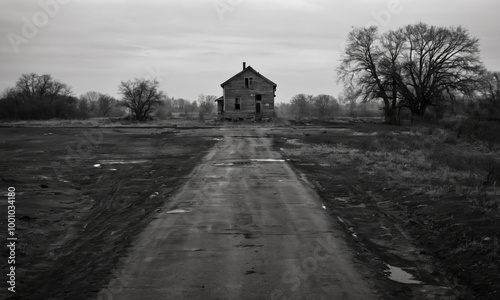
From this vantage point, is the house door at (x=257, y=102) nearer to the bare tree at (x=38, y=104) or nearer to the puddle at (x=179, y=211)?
the bare tree at (x=38, y=104)

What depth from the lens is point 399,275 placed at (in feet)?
24.7

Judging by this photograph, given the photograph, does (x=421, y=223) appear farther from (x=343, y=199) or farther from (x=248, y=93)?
(x=248, y=93)

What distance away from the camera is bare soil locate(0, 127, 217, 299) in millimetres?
7578

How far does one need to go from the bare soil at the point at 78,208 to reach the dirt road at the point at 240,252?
544mm

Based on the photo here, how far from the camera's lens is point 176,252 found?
8.45 metres

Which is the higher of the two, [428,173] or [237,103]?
[237,103]

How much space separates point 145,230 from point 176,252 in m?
1.92

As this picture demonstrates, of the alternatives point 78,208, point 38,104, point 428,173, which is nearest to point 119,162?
point 78,208

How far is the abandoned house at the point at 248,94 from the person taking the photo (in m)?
71.8

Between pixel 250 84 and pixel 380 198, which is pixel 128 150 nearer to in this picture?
pixel 380 198

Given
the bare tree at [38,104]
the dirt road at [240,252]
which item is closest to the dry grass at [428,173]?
the dirt road at [240,252]

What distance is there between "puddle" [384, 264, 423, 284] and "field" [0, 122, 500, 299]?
0.02m

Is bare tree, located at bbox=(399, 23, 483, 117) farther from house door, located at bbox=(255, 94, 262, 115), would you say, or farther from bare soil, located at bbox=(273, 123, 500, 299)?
bare soil, located at bbox=(273, 123, 500, 299)

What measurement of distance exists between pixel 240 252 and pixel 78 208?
6.59 m
